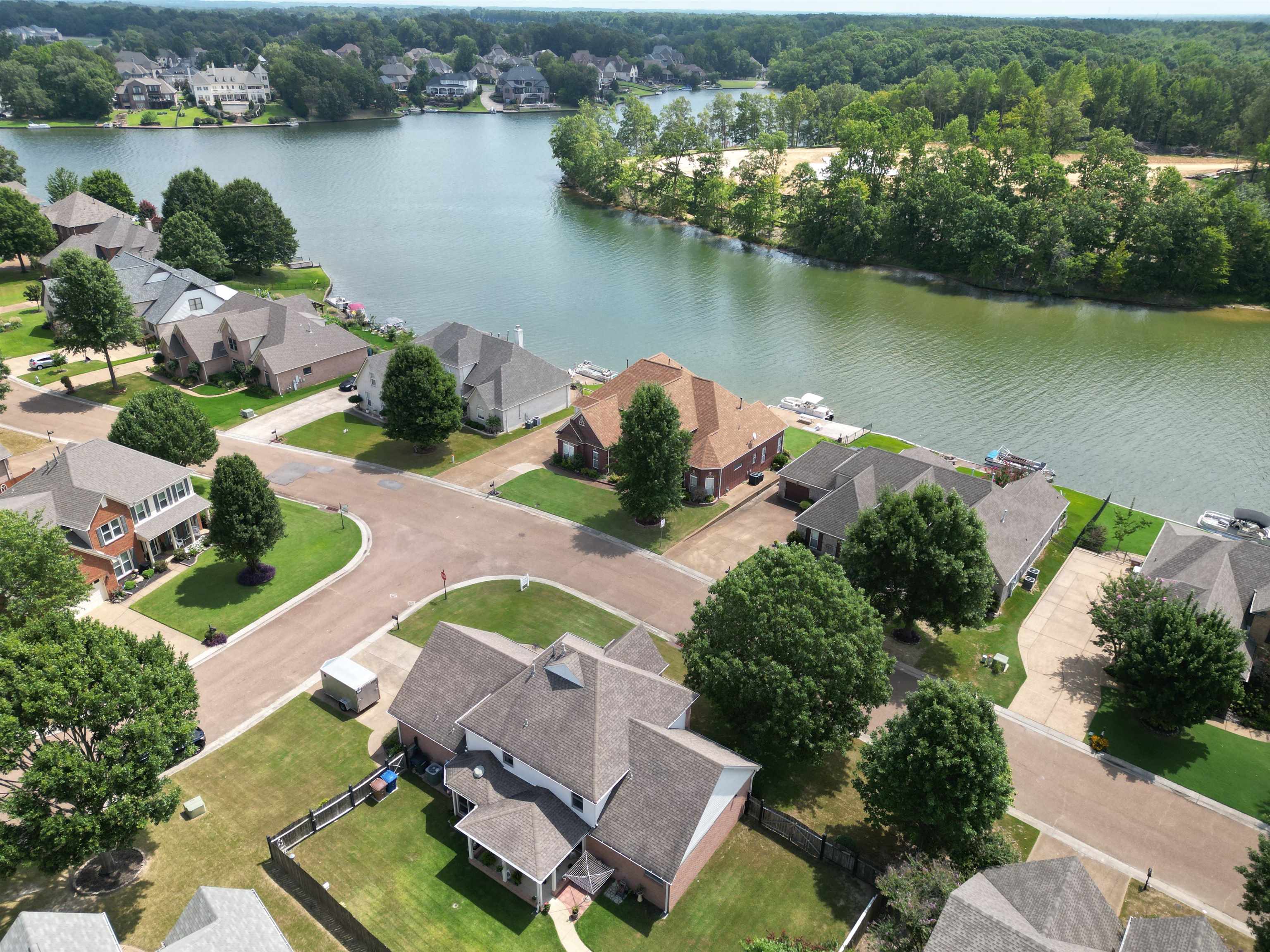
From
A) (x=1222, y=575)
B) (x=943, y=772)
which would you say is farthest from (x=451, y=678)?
(x=1222, y=575)

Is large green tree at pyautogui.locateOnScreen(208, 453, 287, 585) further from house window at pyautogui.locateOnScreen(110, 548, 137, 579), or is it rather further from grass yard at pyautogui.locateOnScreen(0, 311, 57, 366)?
grass yard at pyautogui.locateOnScreen(0, 311, 57, 366)

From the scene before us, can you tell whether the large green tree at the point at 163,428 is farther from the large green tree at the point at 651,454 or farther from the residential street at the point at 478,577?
the large green tree at the point at 651,454

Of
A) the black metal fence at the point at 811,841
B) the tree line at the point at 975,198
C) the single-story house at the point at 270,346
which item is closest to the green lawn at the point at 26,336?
the single-story house at the point at 270,346

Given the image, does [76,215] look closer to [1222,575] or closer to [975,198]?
[975,198]

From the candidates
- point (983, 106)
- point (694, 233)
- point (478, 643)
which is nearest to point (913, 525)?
point (478, 643)

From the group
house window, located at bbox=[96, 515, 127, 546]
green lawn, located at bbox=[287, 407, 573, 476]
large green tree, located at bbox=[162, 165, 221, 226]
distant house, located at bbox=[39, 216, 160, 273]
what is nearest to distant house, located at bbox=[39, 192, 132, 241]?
distant house, located at bbox=[39, 216, 160, 273]

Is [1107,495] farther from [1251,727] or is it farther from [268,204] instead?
[268,204]
